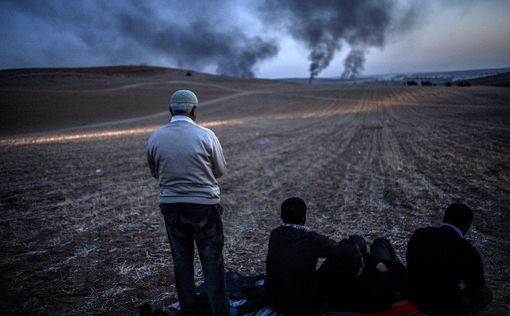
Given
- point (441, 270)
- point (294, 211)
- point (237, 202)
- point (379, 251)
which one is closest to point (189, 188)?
point (294, 211)

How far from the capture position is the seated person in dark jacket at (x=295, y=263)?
3104 mm

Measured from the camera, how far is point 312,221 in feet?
21.1

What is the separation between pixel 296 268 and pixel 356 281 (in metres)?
0.58

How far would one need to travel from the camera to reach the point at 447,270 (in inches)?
119

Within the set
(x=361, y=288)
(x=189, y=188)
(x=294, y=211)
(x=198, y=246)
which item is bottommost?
(x=361, y=288)

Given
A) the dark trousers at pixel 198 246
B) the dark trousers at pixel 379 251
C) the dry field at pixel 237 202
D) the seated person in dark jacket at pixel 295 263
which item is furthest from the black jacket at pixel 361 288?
the dry field at pixel 237 202

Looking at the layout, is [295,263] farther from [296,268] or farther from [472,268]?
[472,268]

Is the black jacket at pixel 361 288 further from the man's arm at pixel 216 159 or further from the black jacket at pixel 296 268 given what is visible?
the man's arm at pixel 216 159

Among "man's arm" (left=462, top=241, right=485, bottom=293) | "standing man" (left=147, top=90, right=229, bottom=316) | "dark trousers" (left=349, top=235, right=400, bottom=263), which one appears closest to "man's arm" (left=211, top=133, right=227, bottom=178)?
"standing man" (left=147, top=90, right=229, bottom=316)

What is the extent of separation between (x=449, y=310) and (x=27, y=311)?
4678 mm

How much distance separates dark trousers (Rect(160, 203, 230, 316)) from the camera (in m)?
3.20

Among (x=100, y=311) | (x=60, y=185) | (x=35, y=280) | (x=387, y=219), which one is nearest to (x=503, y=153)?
(x=387, y=219)

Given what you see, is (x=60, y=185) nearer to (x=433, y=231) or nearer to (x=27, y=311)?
(x=27, y=311)

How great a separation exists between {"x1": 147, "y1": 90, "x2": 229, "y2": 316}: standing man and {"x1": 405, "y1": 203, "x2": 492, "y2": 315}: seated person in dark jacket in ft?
6.40
